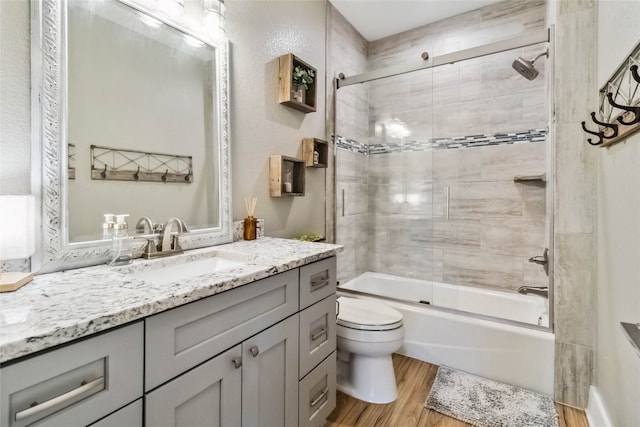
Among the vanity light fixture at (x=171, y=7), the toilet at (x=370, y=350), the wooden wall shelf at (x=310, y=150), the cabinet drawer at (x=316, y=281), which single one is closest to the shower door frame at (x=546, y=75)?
the wooden wall shelf at (x=310, y=150)

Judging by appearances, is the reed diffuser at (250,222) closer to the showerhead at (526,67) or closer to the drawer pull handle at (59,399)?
the drawer pull handle at (59,399)

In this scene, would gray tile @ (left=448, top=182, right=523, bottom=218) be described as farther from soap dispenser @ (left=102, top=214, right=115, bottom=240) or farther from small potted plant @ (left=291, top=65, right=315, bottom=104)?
soap dispenser @ (left=102, top=214, right=115, bottom=240)

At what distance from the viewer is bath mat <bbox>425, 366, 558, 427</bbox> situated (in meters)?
1.52

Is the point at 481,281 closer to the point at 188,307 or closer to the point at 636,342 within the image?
the point at 636,342

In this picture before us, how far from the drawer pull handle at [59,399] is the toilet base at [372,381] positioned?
1411mm

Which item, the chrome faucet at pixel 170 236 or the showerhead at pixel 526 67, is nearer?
the chrome faucet at pixel 170 236

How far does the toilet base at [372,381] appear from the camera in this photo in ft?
5.59

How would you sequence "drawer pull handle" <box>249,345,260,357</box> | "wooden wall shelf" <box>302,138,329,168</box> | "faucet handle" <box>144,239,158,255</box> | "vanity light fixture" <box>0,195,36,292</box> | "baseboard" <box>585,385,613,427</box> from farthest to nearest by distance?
1. "wooden wall shelf" <box>302,138,329,168</box>
2. "baseboard" <box>585,385,613,427</box>
3. "faucet handle" <box>144,239,158,255</box>
4. "drawer pull handle" <box>249,345,260,357</box>
5. "vanity light fixture" <box>0,195,36,292</box>

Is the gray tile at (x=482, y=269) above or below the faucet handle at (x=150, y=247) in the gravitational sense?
below

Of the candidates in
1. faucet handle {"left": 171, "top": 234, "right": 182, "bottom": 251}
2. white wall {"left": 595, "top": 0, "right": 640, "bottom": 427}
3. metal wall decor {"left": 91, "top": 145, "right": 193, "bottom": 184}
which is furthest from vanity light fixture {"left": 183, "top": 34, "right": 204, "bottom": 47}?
white wall {"left": 595, "top": 0, "right": 640, "bottom": 427}

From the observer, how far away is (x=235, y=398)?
95 centimetres

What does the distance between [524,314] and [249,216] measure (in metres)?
2.09

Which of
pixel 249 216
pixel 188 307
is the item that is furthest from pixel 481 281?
pixel 188 307

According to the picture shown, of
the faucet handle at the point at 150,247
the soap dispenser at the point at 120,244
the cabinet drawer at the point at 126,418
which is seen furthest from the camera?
the faucet handle at the point at 150,247
